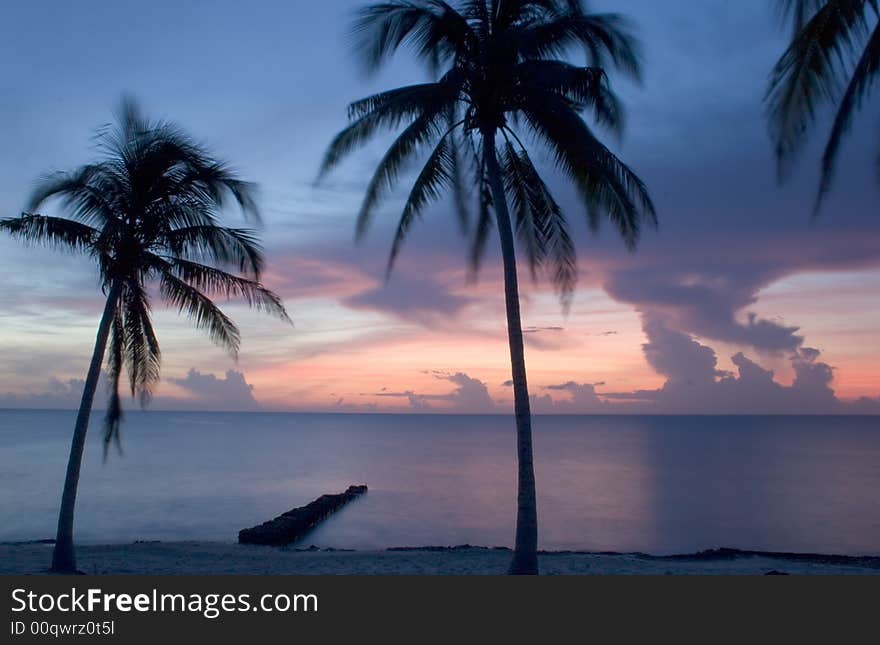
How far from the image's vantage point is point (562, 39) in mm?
11156

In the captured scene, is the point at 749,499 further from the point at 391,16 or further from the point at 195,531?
the point at 391,16

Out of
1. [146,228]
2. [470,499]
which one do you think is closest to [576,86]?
[146,228]

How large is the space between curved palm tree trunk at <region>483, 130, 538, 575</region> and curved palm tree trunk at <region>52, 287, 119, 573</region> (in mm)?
7616

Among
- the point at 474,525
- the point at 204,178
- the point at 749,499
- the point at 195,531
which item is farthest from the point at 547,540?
the point at 204,178

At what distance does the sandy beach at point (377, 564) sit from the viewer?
44.1 ft

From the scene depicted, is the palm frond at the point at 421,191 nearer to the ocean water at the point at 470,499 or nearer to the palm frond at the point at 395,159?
the palm frond at the point at 395,159

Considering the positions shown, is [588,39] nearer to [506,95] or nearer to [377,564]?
[506,95]

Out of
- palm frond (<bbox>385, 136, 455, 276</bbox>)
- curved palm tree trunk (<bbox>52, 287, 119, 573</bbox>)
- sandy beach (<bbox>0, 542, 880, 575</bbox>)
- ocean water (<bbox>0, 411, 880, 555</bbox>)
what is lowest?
ocean water (<bbox>0, 411, 880, 555</bbox>)

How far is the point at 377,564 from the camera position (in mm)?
15055

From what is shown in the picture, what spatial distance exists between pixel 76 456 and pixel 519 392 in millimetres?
8523

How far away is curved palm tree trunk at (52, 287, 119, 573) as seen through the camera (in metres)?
12.2

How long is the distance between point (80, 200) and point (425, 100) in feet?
22.9

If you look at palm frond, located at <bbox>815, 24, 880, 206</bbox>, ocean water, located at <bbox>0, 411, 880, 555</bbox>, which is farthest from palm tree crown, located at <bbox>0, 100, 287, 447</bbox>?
ocean water, located at <bbox>0, 411, 880, 555</bbox>

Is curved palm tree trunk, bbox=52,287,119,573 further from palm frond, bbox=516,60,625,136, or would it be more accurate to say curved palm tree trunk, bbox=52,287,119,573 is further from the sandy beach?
palm frond, bbox=516,60,625,136
